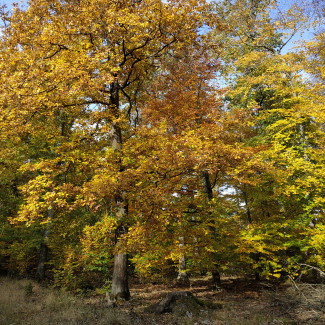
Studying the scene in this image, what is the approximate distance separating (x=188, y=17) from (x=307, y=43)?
6.43 meters

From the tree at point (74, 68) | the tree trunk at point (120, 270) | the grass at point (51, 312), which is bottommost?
the grass at point (51, 312)

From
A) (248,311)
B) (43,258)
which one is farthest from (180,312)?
(43,258)

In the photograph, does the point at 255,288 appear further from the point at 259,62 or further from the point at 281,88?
the point at 259,62

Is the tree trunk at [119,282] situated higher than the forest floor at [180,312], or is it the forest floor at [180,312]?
the tree trunk at [119,282]

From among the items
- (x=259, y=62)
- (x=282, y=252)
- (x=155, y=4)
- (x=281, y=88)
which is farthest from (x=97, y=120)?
(x=282, y=252)

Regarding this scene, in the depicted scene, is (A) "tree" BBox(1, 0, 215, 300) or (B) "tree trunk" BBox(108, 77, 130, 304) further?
(B) "tree trunk" BBox(108, 77, 130, 304)

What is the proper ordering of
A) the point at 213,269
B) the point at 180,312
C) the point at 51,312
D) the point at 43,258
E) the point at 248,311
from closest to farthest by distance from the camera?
the point at 51,312, the point at 180,312, the point at 248,311, the point at 213,269, the point at 43,258

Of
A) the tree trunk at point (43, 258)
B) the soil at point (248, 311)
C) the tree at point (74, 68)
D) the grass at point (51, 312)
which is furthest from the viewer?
the tree trunk at point (43, 258)

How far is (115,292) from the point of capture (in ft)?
29.7

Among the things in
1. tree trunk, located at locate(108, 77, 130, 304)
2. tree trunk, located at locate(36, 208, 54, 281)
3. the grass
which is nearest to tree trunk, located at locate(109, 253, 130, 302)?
tree trunk, located at locate(108, 77, 130, 304)

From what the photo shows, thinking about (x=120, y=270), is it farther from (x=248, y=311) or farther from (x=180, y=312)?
(x=248, y=311)

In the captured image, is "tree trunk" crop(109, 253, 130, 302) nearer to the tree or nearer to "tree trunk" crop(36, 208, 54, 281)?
the tree

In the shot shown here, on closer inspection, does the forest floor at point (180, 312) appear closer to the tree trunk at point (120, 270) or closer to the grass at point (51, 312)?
the grass at point (51, 312)

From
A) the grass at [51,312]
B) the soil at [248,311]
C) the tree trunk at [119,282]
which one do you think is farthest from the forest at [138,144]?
the grass at [51,312]
